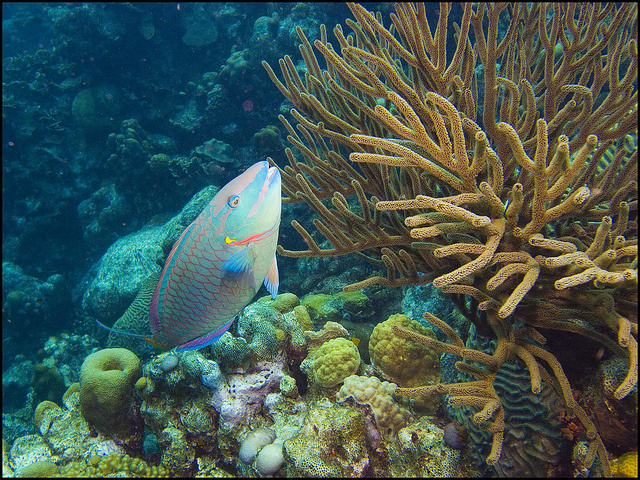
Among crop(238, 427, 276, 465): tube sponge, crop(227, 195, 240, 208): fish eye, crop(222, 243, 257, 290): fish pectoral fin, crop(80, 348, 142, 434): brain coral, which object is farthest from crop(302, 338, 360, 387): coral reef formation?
crop(80, 348, 142, 434): brain coral

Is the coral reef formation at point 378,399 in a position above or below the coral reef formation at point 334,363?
below

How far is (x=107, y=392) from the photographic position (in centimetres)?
272

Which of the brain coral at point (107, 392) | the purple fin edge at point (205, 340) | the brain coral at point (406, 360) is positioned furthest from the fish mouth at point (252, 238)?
the brain coral at point (107, 392)

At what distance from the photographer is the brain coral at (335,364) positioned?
8.12 ft

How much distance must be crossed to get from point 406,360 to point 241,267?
5.72 feet

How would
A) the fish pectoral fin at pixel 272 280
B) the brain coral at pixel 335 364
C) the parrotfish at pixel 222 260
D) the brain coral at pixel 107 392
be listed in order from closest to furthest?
1. the parrotfish at pixel 222 260
2. the fish pectoral fin at pixel 272 280
3. the brain coral at pixel 335 364
4. the brain coral at pixel 107 392

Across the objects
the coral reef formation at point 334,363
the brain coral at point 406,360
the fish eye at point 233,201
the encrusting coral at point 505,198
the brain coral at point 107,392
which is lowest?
the brain coral at point 406,360

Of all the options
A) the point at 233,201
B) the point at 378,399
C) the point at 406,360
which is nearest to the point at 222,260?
the point at 233,201

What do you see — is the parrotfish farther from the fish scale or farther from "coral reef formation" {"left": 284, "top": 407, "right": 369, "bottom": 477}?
"coral reef formation" {"left": 284, "top": 407, "right": 369, "bottom": 477}

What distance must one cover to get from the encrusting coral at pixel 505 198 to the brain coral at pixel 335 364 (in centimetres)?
73

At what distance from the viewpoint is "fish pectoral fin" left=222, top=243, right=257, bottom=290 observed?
4.97 ft

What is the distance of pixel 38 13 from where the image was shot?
61.5ft

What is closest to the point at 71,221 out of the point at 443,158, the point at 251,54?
the point at 251,54

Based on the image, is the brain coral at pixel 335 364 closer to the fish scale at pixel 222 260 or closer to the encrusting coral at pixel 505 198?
the encrusting coral at pixel 505 198
